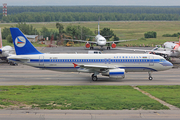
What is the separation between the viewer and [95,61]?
3906 centimetres

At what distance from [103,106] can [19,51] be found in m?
19.5

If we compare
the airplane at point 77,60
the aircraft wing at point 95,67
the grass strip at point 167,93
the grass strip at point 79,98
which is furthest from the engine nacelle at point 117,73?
the grass strip at point 79,98

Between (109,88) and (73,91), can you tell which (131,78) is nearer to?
(109,88)

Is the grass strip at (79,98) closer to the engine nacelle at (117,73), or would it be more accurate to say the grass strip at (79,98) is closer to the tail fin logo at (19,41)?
the engine nacelle at (117,73)

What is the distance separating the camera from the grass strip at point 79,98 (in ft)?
79.2

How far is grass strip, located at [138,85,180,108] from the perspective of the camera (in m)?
26.4

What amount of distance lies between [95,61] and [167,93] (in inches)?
491

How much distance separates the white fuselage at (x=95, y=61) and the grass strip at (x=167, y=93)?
6.14 meters

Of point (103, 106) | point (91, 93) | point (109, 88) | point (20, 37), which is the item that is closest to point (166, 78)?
point (109, 88)

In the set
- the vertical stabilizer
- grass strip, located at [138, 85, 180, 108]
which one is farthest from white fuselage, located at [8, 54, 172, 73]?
grass strip, located at [138, 85, 180, 108]

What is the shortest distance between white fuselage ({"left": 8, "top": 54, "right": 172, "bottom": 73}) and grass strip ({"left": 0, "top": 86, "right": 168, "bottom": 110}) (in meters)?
6.53

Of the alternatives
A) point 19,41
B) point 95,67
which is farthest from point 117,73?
point 19,41

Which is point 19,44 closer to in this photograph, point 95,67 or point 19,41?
point 19,41

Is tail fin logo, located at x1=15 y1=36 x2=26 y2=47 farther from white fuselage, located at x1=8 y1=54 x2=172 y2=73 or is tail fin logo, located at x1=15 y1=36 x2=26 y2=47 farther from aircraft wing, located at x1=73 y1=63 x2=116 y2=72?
aircraft wing, located at x1=73 y1=63 x2=116 y2=72
